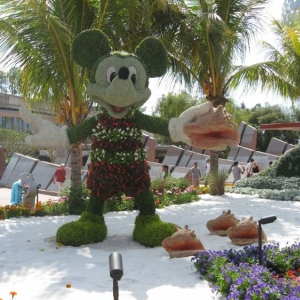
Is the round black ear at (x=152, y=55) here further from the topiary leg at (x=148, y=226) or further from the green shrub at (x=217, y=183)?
the green shrub at (x=217, y=183)

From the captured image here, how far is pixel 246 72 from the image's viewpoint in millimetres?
12398

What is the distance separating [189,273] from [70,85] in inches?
215

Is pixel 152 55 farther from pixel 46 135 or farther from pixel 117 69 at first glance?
pixel 46 135

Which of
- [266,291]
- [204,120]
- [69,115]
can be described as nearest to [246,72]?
[69,115]

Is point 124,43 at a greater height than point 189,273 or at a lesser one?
greater

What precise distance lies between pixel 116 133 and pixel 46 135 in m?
0.94

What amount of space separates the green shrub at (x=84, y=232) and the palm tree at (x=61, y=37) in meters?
Result: 3.36

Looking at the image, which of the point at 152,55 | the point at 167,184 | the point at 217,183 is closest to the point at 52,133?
the point at 152,55

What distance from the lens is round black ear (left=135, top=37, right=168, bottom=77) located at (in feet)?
20.4

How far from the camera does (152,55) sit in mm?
6227

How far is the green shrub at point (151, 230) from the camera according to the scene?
5787 mm

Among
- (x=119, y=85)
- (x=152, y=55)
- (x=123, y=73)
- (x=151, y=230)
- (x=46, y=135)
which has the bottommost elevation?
(x=151, y=230)

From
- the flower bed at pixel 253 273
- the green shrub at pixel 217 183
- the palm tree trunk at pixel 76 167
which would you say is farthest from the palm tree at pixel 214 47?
the flower bed at pixel 253 273

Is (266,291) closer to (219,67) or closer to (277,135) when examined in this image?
(219,67)
